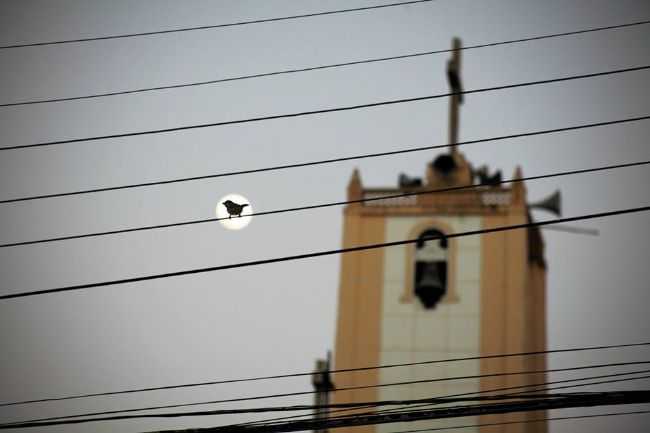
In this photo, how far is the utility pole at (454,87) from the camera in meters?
36.5

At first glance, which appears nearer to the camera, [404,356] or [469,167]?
[404,356]

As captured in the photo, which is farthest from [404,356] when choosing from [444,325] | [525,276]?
[525,276]

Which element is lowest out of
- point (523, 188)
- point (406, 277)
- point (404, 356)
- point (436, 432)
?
point (436, 432)

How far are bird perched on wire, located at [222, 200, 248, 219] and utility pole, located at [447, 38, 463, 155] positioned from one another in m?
24.0

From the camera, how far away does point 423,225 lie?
35281 mm

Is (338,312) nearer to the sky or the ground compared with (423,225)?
nearer to the ground

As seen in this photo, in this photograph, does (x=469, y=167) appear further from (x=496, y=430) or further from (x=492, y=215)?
(x=496, y=430)

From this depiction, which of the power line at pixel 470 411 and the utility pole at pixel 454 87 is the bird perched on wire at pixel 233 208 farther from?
the utility pole at pixel 454 87

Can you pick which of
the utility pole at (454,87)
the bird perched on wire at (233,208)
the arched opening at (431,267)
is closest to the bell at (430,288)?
the arched opening at (431,267)

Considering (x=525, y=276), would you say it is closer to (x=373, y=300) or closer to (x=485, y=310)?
(x=485, y=310)

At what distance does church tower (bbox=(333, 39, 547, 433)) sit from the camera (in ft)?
112

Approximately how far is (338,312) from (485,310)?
3.80m

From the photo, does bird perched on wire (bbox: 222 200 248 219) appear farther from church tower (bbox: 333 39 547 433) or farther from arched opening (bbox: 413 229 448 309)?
arched opening (bbox: 413 229 448 309)

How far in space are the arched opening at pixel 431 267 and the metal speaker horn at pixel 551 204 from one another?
106 inches
